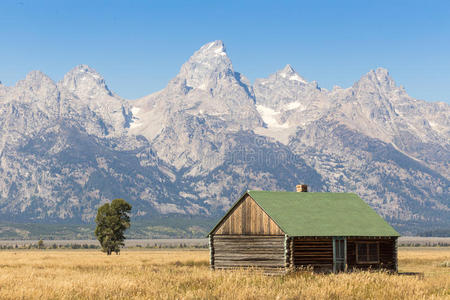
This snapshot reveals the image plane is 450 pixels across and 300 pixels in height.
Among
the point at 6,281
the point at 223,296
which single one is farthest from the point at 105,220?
the point at 223,296

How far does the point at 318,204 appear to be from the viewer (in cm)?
5569

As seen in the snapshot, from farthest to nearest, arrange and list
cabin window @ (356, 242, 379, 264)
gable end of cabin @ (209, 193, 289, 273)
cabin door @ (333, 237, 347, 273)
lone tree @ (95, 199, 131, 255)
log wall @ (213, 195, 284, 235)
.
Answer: lone tree @ (95, 199, 131, 255) → cabin window @ (356, 242, 379, 264) → log wall @ (213, 195, 284, 235) → cabin door @ (333, 237, 347, 273) → gable end of cabin @ (209, 193, 289, 273)

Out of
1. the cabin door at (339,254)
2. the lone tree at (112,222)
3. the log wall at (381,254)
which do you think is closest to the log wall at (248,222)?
the cabin door at (339,254)

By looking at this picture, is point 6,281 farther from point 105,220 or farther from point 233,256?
point 105,220

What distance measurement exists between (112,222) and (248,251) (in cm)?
5622

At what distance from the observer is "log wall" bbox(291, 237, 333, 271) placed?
49.8 metres

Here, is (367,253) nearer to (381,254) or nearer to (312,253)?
(381,254)

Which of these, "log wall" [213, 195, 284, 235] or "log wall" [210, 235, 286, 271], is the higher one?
"log wall" [213, 195, 284, 235]

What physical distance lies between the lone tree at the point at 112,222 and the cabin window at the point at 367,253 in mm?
57530

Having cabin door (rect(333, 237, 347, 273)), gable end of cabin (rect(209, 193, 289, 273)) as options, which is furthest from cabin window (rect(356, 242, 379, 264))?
gable end of cabin (rect(209, 193, 289, 273))

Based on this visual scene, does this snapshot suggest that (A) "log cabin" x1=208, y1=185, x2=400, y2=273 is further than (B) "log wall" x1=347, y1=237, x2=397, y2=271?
No

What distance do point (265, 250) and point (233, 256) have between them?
3.55 meters

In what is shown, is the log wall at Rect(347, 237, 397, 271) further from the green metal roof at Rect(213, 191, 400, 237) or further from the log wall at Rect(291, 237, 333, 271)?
the log wall at Rect(291, 237, 333, 271)

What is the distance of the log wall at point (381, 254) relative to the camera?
170 ft
